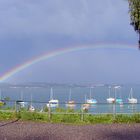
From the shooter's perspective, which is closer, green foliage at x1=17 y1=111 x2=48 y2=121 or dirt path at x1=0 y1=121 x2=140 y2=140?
dirt path at x1=0 y1=121 x2=140 y2=140

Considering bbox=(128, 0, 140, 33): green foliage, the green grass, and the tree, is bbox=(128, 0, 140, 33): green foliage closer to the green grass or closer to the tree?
the tree

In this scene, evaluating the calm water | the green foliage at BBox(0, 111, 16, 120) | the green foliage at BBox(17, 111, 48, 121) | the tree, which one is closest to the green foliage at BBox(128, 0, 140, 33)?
the tree

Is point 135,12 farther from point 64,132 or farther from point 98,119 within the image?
point 64,132

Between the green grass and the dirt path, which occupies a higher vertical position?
the green grass

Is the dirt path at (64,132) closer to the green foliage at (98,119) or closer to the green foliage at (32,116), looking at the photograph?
the green foliage at (98,119)

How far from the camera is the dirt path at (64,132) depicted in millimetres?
15234

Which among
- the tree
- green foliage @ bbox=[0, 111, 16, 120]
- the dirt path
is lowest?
the dirt path

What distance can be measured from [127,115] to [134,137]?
663 cm

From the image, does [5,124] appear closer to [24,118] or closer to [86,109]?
[24,118]

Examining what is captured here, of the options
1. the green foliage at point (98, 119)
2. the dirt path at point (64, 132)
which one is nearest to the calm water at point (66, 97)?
the green foliage at point (98, 119)

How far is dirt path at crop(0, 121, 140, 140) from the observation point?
15234 mm

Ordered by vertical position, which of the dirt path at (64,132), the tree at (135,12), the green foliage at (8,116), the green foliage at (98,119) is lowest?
the dirt path at (64,132)

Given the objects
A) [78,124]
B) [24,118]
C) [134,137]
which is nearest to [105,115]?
[78,124]

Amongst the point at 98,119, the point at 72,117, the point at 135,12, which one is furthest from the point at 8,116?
the point at 135,12
